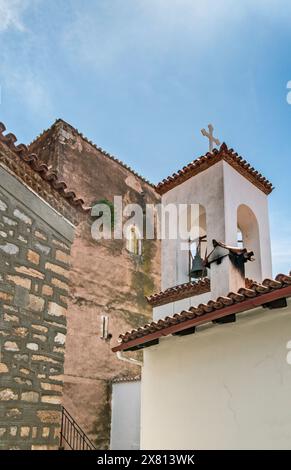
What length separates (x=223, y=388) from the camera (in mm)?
5969

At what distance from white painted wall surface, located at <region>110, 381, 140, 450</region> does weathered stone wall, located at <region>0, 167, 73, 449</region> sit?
819 cm

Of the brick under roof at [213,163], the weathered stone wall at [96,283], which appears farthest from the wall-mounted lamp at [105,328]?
the brick under roof at [213,163]

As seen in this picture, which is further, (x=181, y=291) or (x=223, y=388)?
(x=181, y=291)

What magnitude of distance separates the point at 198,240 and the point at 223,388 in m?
4.34

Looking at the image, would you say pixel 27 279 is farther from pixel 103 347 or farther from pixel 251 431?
pixel 103 347

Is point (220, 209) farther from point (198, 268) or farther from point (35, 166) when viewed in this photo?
point (35, 166)

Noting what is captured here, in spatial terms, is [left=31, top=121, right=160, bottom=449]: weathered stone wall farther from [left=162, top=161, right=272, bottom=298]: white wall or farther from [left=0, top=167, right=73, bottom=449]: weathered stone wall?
[left=0, top=167, right=73, bottom=449]: weathered stone wall

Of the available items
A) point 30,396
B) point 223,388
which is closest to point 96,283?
point 223,388

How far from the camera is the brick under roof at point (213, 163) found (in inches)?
372

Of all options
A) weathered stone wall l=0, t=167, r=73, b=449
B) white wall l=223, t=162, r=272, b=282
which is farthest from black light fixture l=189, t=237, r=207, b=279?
weathered stone wall l=0, t=167, r=73, b=449

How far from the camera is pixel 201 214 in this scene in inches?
395

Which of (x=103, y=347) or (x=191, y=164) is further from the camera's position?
(x=103, y=347)

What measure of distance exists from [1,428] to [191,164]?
688 centimetres

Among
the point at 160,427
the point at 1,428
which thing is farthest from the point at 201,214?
the point at 1,428
